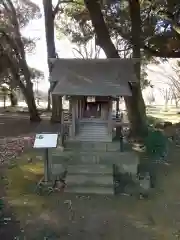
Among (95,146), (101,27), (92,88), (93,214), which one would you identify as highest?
(101,27)

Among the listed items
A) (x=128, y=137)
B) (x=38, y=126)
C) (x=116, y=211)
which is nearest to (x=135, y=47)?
(x=128, y=137)

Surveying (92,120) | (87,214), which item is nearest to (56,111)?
(92,120)

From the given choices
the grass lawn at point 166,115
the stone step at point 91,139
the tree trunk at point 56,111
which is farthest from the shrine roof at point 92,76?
the grass lawn at point 166,115

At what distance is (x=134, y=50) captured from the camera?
1320 cm

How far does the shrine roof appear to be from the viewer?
8.34 m

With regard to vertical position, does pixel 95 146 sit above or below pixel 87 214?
above

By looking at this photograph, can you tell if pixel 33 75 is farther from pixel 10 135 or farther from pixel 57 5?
pixel 10 135

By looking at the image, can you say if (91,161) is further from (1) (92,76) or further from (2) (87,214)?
(1) (92,76)

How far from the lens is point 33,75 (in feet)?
93.8

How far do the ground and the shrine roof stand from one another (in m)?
2.49

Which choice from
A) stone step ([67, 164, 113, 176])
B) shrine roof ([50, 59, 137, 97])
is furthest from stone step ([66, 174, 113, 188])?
shrine roof ([50, 59, 137, 97])

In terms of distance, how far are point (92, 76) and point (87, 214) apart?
367cm

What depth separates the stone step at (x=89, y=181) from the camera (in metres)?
8.00

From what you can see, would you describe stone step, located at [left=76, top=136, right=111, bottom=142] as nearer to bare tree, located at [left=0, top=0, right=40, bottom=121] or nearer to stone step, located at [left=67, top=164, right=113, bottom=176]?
stone step, located at [left=67, top=164, right=113, bottom=176]
